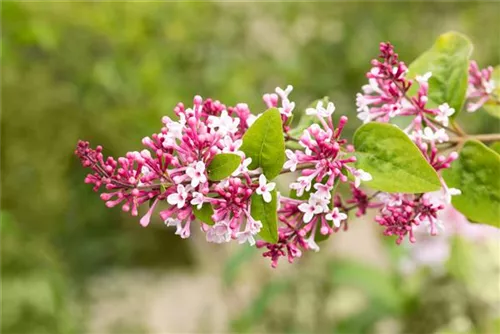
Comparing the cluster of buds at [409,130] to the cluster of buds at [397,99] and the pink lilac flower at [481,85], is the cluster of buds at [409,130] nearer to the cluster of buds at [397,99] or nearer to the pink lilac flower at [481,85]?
the cluster of buds at [397,99]

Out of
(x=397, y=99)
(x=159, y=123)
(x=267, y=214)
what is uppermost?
(x=159, y=123)

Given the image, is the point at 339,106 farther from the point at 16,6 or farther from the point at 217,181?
the point at 217,181

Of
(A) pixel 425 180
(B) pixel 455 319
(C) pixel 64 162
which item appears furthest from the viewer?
(C) pixel 64 162

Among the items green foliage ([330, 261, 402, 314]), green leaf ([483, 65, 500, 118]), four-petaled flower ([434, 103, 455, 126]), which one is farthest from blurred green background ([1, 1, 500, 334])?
four-petaled flower ([434, 103, 455, 126])

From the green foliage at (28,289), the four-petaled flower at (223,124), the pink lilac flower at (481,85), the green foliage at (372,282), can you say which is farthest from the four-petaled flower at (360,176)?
the green foliage at (28,289)

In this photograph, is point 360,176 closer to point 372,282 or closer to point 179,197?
point 179,197

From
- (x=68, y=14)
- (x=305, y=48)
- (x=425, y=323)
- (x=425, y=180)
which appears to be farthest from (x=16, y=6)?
(x=425, y=180)

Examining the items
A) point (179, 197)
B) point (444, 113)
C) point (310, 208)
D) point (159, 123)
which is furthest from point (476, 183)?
point (159, 123)
